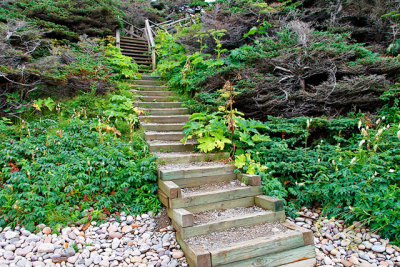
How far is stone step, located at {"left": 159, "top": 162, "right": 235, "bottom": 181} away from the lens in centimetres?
365

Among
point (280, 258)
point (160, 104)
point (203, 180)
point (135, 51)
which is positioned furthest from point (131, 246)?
point (135, 51)

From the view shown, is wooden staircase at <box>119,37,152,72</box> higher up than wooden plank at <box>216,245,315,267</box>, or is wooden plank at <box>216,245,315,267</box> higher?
wooden staircase at <box>119,37,152,72</box>

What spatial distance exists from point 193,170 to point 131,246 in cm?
132

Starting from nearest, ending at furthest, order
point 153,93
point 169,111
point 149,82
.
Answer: point 169,111 < point 153,93 < point 149,82

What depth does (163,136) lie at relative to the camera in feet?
16.6

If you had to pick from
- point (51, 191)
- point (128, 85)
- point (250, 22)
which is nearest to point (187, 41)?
point (250, 22)

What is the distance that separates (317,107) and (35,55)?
7.19m

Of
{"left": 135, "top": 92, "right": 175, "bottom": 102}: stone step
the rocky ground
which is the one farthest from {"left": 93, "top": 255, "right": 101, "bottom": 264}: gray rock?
{"left": 135, "top": 92, "right": 175, "bottom": 102}: stone step

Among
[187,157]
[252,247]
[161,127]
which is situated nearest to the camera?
[252,247]

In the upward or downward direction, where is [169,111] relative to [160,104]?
downward

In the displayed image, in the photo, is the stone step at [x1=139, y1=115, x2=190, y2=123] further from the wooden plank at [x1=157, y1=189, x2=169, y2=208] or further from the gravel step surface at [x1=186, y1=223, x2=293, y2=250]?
the gravel step surface at [x1=186, y1=223, x2=293, y2=250]

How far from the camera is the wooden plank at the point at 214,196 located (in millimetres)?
3252

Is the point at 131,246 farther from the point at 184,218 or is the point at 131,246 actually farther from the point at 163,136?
the point at 163,136

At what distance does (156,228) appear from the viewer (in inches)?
130
